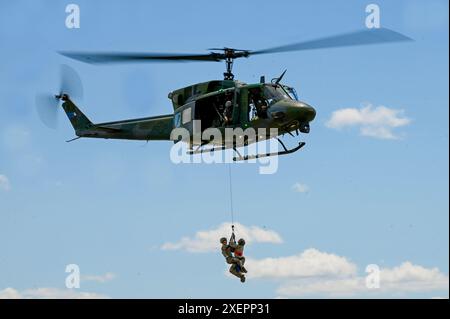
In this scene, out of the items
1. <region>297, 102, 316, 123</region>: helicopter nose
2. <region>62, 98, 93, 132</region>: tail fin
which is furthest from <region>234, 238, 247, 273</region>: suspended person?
<region>62, 98, 93, 132</region>: tail fin

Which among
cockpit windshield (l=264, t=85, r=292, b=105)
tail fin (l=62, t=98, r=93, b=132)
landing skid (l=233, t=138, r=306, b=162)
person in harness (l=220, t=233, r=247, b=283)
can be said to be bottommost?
person in harness (l=220, t=233, r=247, b=283)

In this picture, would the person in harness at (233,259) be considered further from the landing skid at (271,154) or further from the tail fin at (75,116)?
the tail fin at (75,116)

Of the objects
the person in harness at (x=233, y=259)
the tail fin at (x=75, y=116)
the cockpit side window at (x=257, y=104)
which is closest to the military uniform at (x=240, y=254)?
the person in harness at (x=233, y=259)

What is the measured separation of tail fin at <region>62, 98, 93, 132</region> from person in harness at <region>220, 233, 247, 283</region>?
9243 millimetres

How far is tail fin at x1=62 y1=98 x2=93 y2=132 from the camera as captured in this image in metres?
40.5

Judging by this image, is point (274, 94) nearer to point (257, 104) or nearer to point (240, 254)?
point (257, 104)

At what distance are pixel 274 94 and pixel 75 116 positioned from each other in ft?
32.3

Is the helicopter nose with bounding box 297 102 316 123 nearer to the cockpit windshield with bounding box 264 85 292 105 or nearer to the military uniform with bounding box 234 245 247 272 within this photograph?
the cockpit windshield with bounding box 264 85 292 105

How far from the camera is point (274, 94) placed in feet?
111

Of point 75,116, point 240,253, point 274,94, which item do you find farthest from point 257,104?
point 75,116

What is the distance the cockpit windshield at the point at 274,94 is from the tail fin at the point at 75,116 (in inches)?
339

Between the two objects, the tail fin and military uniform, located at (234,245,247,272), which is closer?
military uniform, located at (234,245,247,272)

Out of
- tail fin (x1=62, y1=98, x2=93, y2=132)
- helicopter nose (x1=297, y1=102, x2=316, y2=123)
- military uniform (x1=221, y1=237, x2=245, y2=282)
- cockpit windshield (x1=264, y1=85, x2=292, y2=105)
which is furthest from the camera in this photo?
tail fin (x1=62, y1=98, x2=93, y2=132)
